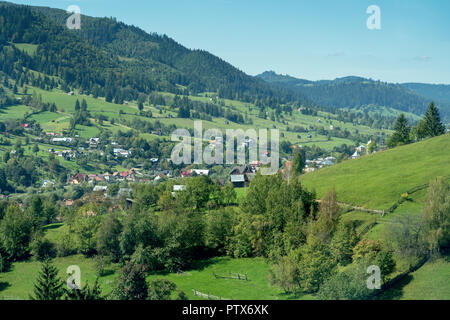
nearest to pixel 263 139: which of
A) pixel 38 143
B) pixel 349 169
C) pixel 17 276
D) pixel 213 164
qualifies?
pixel 213 164

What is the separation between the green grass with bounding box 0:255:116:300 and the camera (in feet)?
135

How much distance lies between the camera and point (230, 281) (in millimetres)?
40344

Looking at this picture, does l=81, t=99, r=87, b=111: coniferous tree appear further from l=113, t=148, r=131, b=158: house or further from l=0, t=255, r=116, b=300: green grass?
l=0, t=255, r=116, b=300: green grass

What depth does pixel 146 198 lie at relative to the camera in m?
65.8

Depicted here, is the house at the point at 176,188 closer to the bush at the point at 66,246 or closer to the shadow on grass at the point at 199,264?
the bush at the point at 66,246

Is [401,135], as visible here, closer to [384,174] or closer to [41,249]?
[384,174]

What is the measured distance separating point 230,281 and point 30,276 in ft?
73.9

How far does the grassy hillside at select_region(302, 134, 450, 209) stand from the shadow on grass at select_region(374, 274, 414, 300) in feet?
48.5

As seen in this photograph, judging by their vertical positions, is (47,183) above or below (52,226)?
above

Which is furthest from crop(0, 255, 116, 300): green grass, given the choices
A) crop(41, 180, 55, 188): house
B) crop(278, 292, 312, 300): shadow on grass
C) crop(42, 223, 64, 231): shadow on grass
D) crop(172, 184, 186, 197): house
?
crop(41, 180, 55, 188): house

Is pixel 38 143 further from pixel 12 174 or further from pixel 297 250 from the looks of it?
pixel 297 250

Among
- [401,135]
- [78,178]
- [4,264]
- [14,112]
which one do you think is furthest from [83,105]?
[4,264]

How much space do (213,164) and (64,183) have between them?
164 feet

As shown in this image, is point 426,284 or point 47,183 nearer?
point 426,284
